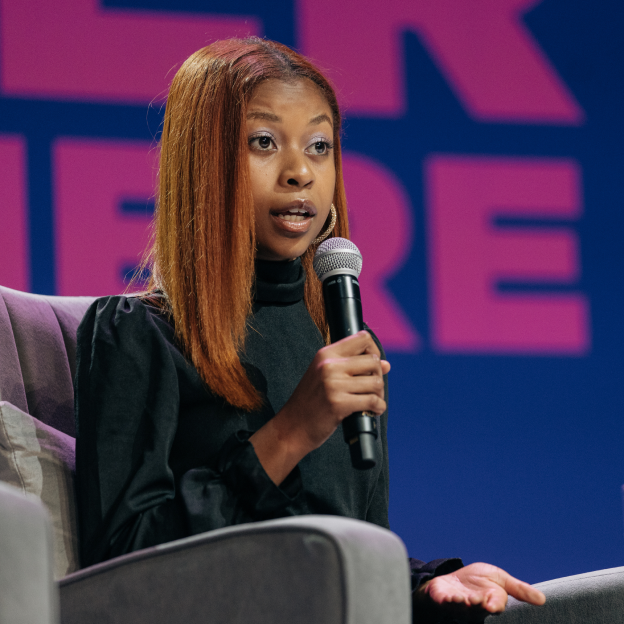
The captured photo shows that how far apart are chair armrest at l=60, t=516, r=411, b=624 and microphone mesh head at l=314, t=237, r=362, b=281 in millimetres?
438

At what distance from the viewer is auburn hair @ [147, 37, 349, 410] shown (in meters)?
1.25

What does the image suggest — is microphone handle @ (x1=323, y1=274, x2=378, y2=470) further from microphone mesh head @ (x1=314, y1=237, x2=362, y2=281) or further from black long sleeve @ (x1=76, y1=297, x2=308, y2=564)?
black long sleeve @ (x1=76, y1=297, x2=308, y2=564)

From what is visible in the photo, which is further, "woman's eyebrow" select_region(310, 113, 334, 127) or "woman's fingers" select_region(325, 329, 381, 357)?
"woman's eyebrow" select_region(310, 113, 334, 127)

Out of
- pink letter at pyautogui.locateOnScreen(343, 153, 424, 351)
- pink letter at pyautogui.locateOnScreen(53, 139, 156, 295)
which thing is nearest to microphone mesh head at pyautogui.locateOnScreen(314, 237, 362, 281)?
pink letter at pyautogui.locateOnScreen(53, 139, 156, 295)

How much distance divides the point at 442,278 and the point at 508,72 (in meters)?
0.72

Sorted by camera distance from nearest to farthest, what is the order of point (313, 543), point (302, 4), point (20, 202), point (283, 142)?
point (313, 543), point (283, 142), point (20, 202), point (302, 4)

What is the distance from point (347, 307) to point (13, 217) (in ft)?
5.12

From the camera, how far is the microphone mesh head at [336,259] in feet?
3.81

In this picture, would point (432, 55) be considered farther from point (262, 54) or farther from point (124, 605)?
point (124, 605)

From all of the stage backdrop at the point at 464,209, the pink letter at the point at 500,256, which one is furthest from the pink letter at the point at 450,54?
the pink letter at the point at 500,256

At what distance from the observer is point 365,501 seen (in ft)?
4.53

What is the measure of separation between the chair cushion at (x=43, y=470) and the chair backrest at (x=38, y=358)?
118mm

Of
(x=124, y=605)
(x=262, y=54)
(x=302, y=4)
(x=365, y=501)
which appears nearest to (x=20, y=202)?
(x=302, y=4)

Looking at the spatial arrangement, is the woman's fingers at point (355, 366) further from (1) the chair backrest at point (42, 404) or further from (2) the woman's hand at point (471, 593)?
(1) the chair backrest at point (42, 404)
